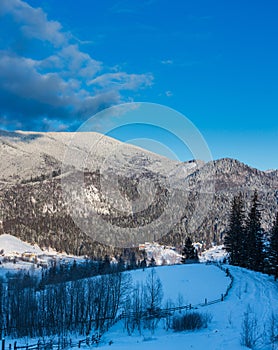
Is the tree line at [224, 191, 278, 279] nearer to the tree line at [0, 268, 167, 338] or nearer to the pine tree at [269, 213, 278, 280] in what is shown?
the pine tree at [269, 213, 278, 280]

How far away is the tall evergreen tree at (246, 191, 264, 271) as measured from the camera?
59906mm

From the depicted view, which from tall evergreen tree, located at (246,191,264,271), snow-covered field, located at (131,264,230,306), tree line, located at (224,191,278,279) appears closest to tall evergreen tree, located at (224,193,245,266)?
tree line, located at (224,191,278,279)

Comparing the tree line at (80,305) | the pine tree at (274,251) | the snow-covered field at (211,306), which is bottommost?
the tree line at (80,305)

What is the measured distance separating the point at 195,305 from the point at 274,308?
8.69 m

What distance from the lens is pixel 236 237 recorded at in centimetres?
6256

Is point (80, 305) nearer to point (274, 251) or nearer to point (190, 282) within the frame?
point (190, 282)

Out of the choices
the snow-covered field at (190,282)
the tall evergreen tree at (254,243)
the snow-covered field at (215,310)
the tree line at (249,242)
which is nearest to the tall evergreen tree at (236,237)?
the tree line at (249,242)

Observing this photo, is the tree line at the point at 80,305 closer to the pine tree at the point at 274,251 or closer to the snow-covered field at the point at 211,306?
the snow-covered field at the point at 211,306

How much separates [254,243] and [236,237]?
351 centimetres

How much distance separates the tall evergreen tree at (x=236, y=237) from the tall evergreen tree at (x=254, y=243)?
1.34 m

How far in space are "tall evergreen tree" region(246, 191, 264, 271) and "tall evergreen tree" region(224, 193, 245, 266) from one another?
134 centimetres

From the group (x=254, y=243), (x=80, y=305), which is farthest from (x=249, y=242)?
(x=80, y=305)

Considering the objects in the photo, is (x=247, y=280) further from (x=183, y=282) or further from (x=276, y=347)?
(x=276, y=347)

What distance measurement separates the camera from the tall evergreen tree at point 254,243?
59.9 metres
